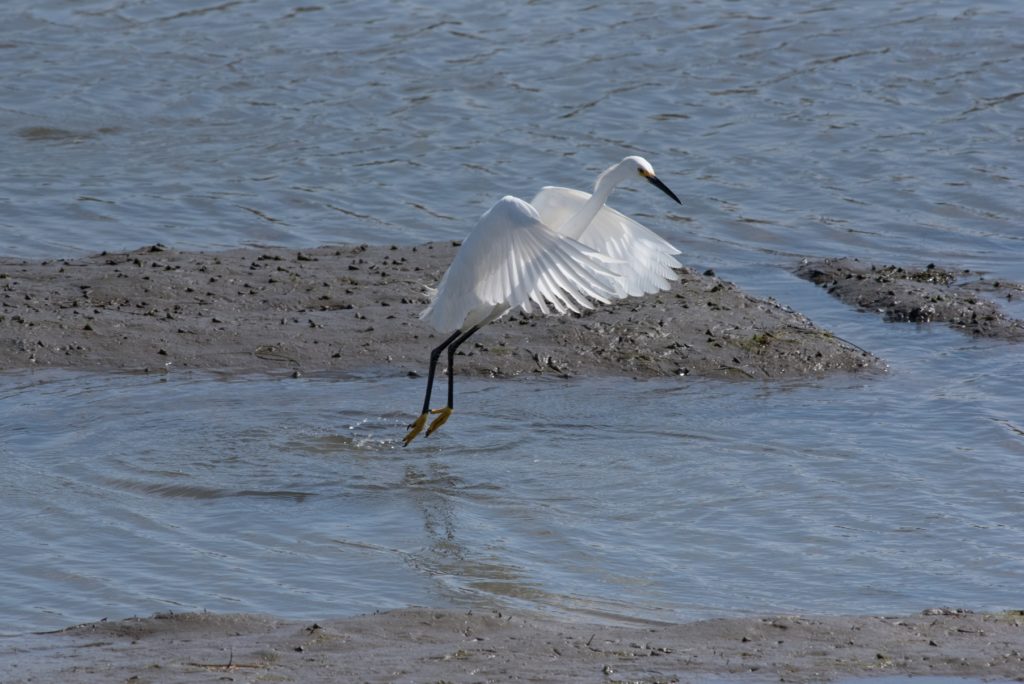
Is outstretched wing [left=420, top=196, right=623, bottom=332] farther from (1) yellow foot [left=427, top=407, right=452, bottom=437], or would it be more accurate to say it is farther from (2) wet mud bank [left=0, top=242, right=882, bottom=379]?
(2) wet mud bank [left=0, top=242, right=882, bottom=379]

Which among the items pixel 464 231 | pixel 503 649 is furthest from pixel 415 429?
pixel 464 231

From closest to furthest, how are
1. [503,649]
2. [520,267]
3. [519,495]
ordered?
1. [503,649]
2. [519,495]
3. [520,267]

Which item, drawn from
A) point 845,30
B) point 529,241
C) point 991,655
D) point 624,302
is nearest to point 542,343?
point 624,302

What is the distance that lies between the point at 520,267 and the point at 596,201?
918mm

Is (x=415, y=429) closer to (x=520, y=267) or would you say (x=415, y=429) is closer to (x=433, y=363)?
(x=433, y=363)

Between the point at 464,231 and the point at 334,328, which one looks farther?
the point at 464,231

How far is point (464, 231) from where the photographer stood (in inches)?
500

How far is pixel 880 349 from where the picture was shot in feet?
32.1

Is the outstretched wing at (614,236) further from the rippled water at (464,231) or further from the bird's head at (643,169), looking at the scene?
the rippled water at (464,231)

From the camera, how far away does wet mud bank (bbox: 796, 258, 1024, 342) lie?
33.5 feet

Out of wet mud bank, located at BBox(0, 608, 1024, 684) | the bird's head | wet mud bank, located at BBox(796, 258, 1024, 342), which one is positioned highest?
the bird's head

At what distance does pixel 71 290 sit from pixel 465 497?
13.5 ft

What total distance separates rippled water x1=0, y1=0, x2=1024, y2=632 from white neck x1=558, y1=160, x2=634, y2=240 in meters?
1.07

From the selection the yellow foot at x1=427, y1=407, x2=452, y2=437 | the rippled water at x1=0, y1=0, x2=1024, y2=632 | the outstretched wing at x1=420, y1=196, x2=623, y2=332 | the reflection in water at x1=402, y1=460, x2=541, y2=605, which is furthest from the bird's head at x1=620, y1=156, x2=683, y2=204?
the reflection in water at x1=402, y1=460, x2=541, y2=605
